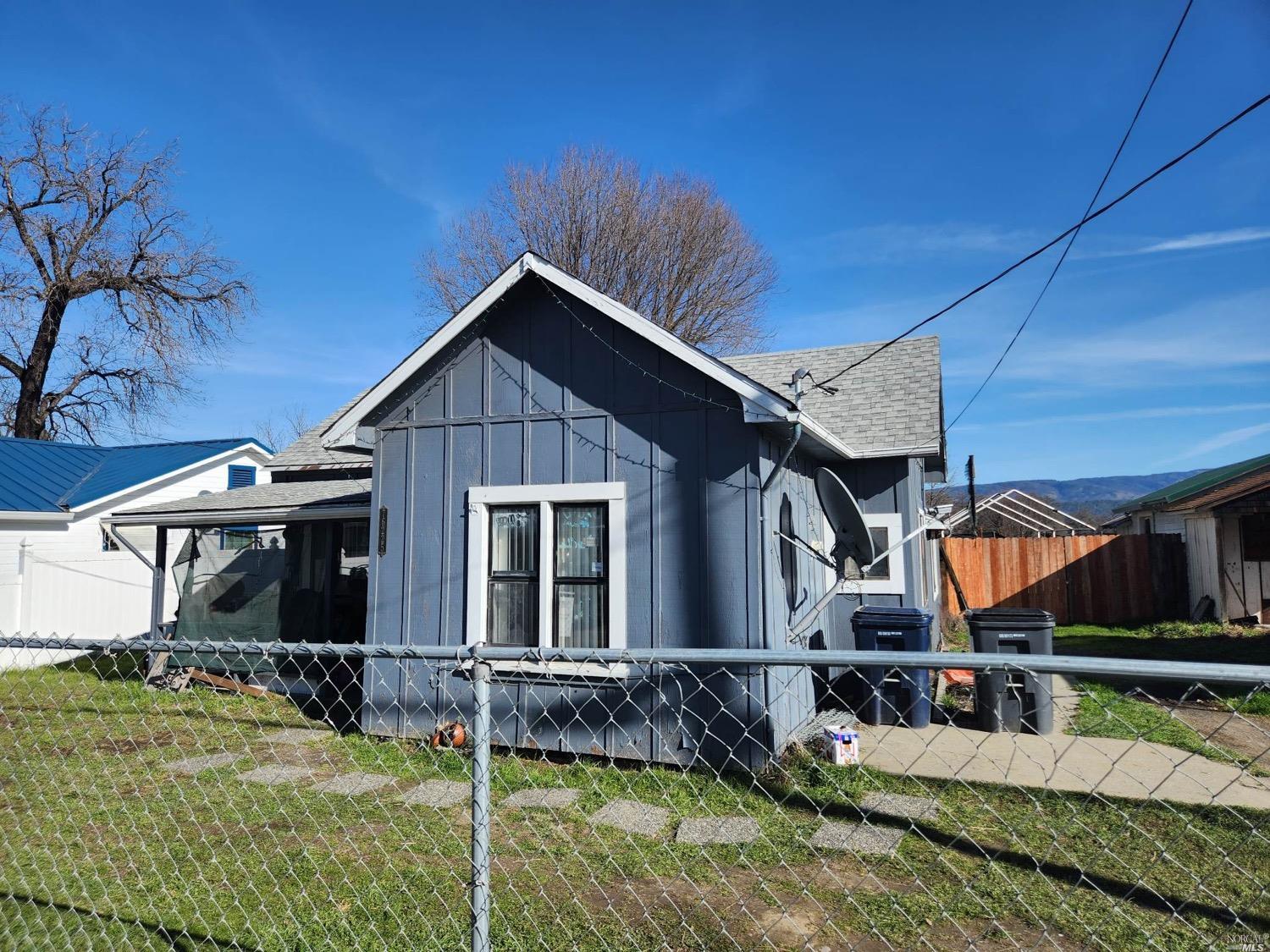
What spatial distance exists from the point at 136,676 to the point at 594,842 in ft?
31.6

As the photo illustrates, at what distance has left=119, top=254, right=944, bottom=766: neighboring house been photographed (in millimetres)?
6777

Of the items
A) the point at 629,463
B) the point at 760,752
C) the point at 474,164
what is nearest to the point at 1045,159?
the point at 629,463

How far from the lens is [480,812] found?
2285 millimetres

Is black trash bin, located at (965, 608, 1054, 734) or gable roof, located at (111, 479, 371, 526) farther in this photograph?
gable roof, located at (111, 479, 371, 526)

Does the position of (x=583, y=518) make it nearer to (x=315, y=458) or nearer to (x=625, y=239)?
(x=315, y=458)

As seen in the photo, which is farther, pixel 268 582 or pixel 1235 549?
pixel 1235 549

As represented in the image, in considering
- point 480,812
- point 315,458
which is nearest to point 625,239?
point 315,458

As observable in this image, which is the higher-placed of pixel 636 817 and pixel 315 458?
pixel 315 458

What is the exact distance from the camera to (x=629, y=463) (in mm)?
7207

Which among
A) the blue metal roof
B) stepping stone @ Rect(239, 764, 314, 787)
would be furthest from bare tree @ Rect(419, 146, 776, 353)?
stepping stone @ Rect(239, 764, 314, 787)

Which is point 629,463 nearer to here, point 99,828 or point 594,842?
point 594,842

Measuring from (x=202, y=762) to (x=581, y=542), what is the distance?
394 cm

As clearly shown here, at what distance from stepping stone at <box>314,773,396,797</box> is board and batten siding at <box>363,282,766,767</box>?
889 millimetres

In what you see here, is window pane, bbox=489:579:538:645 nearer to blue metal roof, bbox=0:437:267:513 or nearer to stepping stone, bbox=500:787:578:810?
stepping stone, bbox=500:787:578:810
